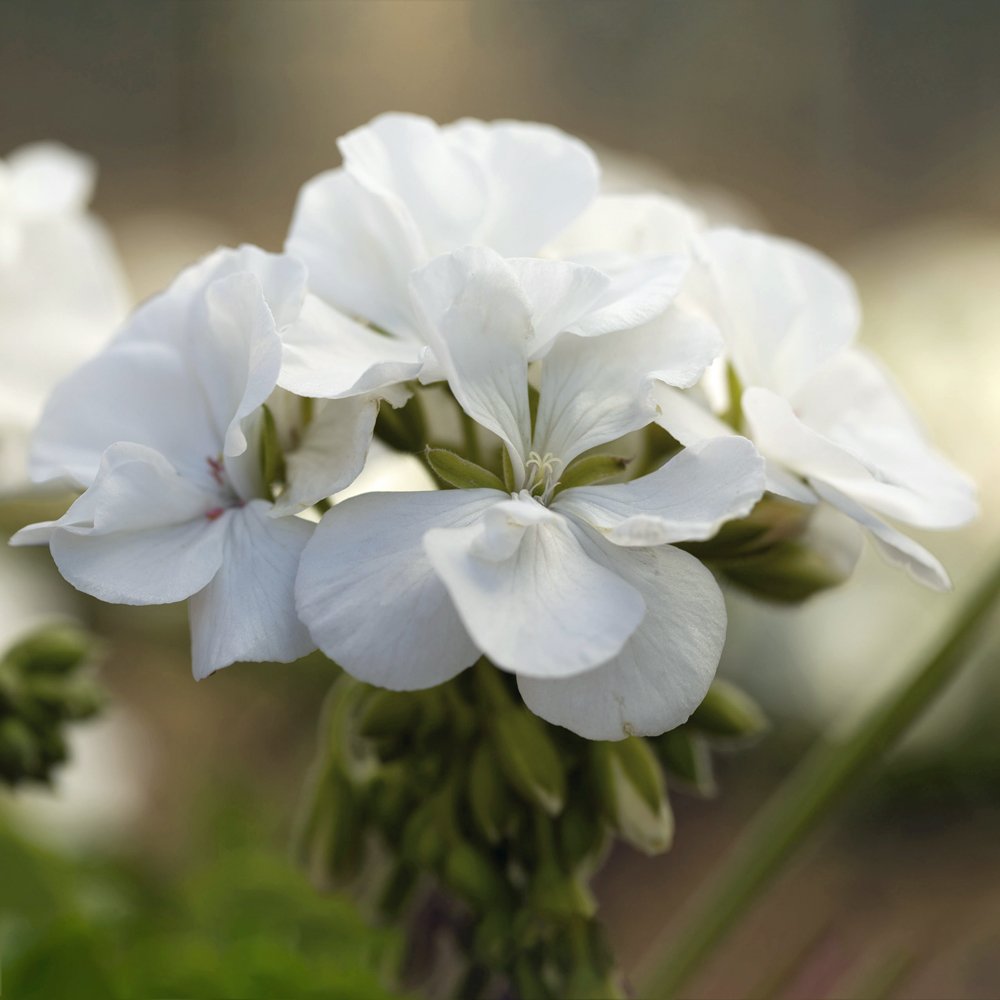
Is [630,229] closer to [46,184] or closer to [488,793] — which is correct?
[488,793]

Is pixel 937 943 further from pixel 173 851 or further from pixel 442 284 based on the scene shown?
pixel 173 851

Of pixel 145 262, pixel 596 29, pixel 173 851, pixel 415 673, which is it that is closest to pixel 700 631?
pixel 415 673

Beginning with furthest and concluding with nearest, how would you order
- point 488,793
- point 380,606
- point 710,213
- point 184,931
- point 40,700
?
point 710,213 < point 184,931 < point 40,700 < point 488,793 < point 380,606

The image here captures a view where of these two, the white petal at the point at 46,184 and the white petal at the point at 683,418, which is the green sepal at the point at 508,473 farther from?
the white petal at the point at 46,184

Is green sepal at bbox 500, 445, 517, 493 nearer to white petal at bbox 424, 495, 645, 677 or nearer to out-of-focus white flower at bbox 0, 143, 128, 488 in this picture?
white petal at bbox 424, 495, 645, 677

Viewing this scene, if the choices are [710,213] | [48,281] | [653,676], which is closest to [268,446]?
[653,676]
